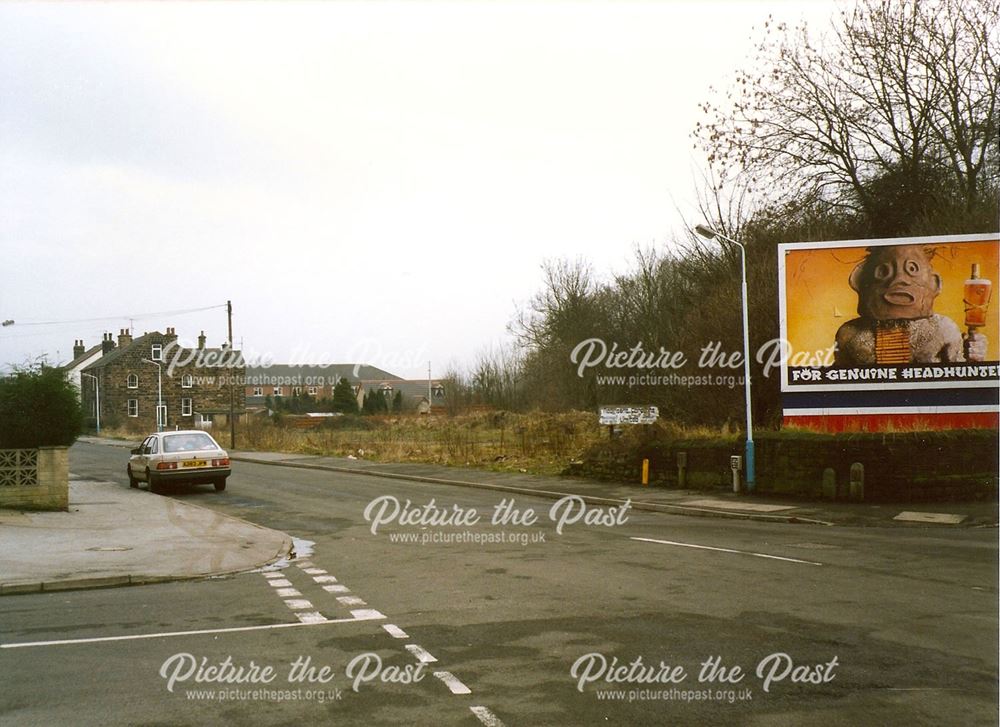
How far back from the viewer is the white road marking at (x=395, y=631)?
27.7ft

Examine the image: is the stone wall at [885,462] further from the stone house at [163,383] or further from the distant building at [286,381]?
the distant building at [286,381]

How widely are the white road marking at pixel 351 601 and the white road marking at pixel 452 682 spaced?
10.4 feet

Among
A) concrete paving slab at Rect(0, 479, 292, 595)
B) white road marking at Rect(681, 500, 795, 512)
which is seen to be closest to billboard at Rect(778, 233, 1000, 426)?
white road marking at Rect(681, 500, 795, 512)

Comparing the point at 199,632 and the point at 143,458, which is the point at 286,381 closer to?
the point at 143,458

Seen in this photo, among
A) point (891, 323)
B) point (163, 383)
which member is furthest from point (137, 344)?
point (891, 323)

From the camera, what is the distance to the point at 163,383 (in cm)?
8856

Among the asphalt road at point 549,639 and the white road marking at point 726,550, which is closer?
the asphalt road at point 549,639

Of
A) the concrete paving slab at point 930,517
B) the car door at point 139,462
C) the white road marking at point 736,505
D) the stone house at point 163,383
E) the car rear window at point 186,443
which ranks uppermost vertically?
the stone house at point 163,383

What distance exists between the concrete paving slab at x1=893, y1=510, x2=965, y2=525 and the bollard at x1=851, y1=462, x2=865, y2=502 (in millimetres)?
2087

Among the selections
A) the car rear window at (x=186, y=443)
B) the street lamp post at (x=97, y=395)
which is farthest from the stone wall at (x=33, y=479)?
the street lamp post at (x=97, y=395)

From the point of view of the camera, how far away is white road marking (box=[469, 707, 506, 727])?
594 centimetres

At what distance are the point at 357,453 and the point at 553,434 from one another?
9.92 metres

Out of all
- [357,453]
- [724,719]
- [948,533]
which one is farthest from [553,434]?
[724,719]

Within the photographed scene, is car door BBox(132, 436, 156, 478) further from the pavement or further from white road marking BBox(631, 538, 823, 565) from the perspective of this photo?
white road marking BBox(631, 538, 823, 565)
